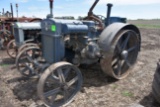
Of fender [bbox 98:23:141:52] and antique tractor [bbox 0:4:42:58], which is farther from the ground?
fender [bbox 98:23:141:52]

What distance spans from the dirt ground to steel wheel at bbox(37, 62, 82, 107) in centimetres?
18

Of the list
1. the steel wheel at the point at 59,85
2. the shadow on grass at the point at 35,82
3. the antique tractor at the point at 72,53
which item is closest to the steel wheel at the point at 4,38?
the antique tractor at the point at 72,53

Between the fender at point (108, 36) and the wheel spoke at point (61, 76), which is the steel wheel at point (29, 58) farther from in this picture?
the fender at point (108, 36)

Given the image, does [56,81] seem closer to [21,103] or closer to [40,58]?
[21,103]

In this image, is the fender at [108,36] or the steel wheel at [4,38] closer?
the fender at [108,36]

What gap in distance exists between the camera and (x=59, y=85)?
3471 mm

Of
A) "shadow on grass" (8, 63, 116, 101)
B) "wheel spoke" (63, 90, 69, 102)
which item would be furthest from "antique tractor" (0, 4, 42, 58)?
"wheel spoke" (63, 90, 69, 102)

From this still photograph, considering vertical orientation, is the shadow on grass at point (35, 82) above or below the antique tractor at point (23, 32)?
below

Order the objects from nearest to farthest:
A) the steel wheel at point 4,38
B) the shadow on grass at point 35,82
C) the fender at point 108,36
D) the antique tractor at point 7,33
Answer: the shadow on grass at point 35,82, the fender at point 108,36, the antique tractor at point 7,33, the steel wheel at point 4,38

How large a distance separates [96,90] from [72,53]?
97cm

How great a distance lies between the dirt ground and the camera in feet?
12.0

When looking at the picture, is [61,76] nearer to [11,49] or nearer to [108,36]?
[108,36]

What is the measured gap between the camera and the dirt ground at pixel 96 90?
3658 mm

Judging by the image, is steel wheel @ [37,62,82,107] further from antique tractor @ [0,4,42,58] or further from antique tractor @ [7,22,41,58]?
antique tractor @ [0,4,42,58]
